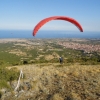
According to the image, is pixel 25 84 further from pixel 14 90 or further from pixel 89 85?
pixel 89 85

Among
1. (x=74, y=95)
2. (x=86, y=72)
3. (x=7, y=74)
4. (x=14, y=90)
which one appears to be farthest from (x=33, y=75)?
(x=74, y=95)

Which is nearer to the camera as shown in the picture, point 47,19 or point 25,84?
point 47,19

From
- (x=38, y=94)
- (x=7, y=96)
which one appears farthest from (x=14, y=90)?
(x=38, y=94)

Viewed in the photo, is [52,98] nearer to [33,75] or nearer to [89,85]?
[89,85]

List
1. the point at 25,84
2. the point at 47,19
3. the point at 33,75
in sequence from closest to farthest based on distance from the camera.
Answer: the point at 47,19
the point at 25,84
the point at 33,75

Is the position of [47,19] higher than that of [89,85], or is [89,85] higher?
[47,19]

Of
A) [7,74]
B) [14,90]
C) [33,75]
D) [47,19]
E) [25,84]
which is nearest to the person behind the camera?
[47,19]
